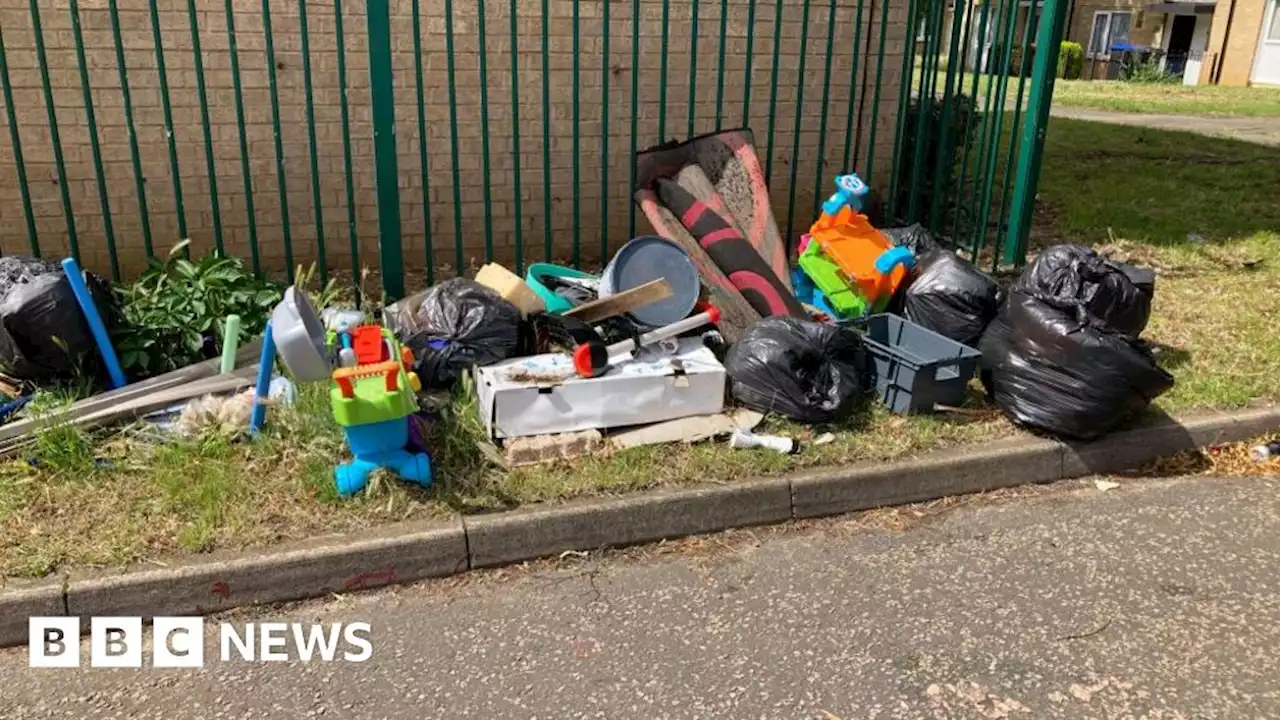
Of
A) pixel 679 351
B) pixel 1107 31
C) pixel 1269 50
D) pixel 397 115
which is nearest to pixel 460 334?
pixel 679 351

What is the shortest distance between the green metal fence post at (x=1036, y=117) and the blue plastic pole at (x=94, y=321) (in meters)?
4.65

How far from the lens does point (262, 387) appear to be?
12.0ft

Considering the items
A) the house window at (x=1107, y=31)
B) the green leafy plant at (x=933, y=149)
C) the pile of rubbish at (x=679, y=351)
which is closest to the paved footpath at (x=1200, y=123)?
the green leafy plant at (x=933, y=149)

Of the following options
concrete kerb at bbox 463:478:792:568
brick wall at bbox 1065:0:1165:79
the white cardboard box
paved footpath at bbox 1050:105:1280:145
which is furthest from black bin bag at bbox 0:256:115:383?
brick wall at bbox 1065:0:1165:79

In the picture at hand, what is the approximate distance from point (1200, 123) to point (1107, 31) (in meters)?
21.2

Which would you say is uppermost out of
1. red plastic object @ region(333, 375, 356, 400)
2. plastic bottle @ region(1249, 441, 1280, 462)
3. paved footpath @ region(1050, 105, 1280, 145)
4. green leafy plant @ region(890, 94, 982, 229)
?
green leafy plant @ region(890, 94, 982, 229)

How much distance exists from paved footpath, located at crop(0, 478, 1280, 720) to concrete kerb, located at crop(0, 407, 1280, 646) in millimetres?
69

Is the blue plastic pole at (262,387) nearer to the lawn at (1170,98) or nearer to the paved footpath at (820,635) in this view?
the paved footpath at (820,635)

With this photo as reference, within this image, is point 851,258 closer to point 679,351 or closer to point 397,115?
point 679,351

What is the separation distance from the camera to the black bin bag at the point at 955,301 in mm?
4492

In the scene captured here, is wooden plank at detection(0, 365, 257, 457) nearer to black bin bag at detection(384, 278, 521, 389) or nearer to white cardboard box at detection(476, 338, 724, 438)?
black bin bag at detection(384, 278, 521, 389)

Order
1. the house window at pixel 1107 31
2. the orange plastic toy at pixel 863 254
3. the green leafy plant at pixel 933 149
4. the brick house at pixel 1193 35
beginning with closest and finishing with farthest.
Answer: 1. the orange plastic toy at pixel 863 254
2. the green leafy plant at pixel 933 149
3. the brick house at pixel 1193 35
4. the house window at pixel 1107 31

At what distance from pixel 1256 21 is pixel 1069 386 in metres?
29.0

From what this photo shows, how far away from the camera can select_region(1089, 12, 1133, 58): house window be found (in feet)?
110
